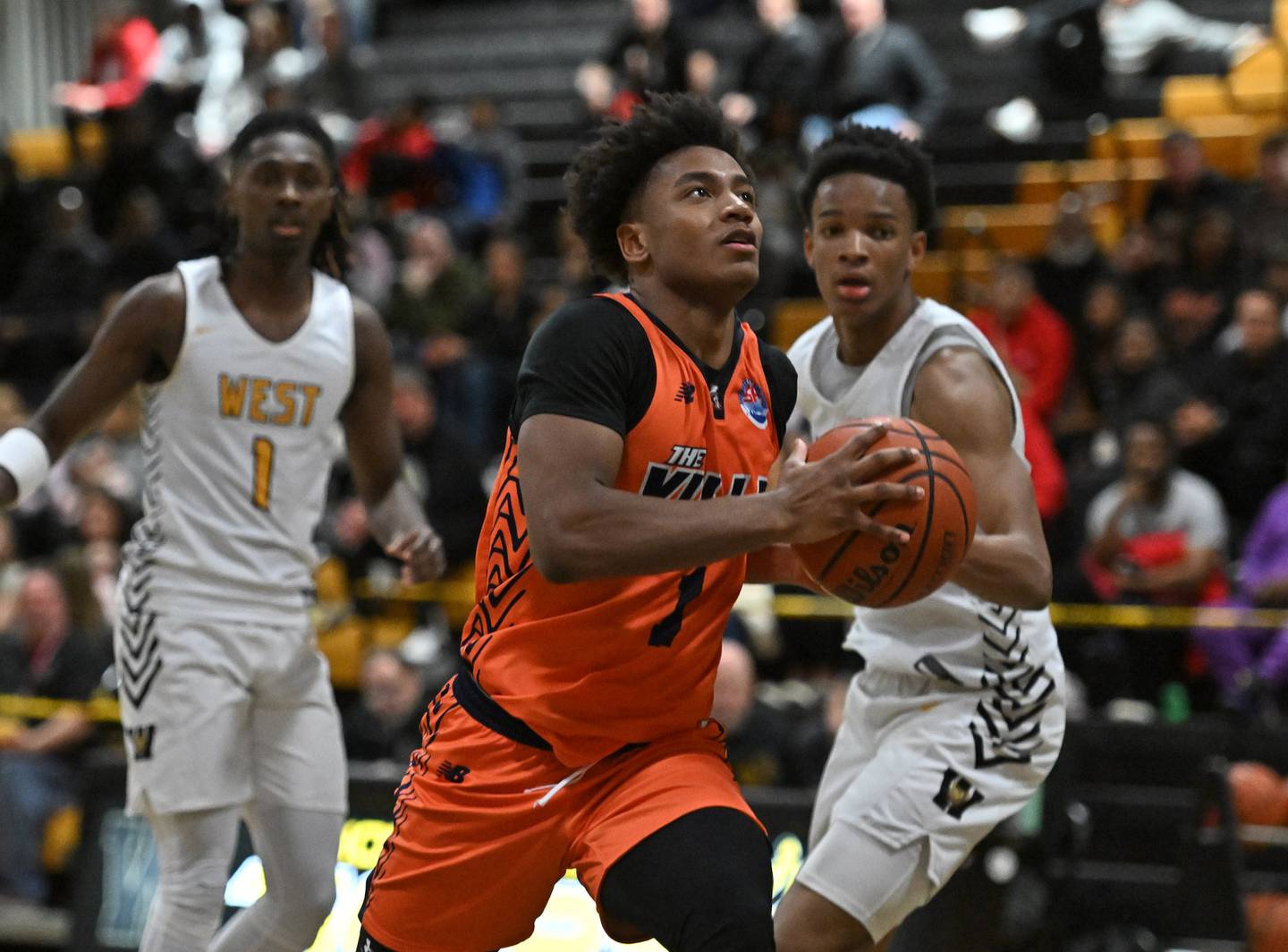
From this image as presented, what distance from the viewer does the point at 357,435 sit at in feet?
17.1

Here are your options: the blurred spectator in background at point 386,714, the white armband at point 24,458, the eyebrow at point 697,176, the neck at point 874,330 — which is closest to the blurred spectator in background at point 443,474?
the blurred spectator in background at point 386,714

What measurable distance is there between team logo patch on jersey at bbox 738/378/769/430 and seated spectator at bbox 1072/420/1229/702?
15.8 ft

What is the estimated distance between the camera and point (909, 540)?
3453 mm

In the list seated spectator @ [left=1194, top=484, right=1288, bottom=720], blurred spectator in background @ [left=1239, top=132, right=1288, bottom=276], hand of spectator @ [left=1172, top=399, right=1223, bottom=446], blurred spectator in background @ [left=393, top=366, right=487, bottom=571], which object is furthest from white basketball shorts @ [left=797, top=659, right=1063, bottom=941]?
blurred spectator in background @ [left=1239, top=132, right=1288, bottom=276]

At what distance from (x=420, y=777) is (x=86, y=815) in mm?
4232

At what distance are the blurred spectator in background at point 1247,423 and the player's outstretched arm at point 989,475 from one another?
5.18 meters

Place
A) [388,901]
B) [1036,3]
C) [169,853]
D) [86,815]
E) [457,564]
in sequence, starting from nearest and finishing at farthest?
[388,901], [169,853], [86,815], [457,564], [1036,3]

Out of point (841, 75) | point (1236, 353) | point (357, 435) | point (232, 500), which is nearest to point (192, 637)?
point (232, 500)

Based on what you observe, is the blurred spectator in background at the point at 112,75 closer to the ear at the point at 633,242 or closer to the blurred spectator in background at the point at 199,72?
the blurred spectator in background at the point at 199,72

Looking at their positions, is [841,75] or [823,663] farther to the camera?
[841,75]

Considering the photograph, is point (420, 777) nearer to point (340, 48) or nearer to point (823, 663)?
point (823, 663)

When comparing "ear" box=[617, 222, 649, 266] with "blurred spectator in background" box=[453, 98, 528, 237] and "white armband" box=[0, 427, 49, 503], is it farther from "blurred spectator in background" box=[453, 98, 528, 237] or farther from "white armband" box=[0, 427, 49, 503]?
"blurred spectator in background" box=[453, 98, 528, 237]

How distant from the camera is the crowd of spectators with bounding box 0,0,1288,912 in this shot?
8.48 m

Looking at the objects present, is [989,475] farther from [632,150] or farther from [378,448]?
[378,448]
